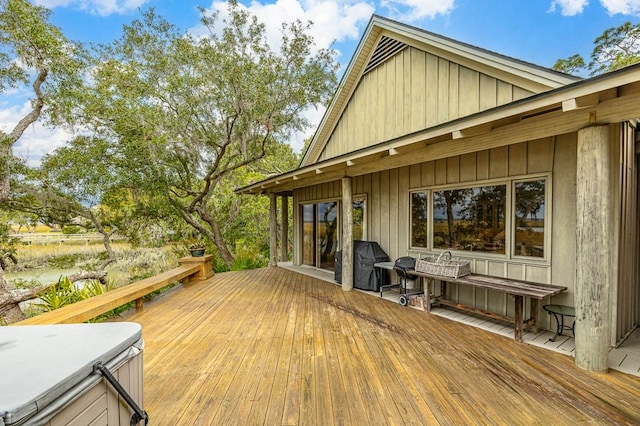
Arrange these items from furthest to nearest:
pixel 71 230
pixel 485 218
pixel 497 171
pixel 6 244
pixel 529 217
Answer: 1. pixel 71 230
2. pixel 6 244
3. pixel 485 218
4. pixel 497 171
5. pixel 529 217

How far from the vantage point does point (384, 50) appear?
6473 mm

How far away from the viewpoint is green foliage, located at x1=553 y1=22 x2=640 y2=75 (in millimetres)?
12500

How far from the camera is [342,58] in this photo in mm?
10945

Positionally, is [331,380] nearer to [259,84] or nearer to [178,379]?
[178,379]

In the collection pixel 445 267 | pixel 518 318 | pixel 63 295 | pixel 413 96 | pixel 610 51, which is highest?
pixel 610 51

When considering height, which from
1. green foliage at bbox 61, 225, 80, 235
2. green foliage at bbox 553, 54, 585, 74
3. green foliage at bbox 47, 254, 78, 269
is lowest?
green foliage at bbox 47, 254, 78, 269

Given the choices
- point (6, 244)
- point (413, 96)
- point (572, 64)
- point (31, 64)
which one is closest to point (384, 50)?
point (413, 96)

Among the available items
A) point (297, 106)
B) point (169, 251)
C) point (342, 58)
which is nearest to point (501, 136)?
point (297, 106)

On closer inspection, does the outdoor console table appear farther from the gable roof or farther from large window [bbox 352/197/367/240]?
large window [bbox 352/197/367/240]

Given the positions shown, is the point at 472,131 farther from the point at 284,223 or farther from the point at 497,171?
the point at 284,223

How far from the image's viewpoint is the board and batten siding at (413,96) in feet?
15.5

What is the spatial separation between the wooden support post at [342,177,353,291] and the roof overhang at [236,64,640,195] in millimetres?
850

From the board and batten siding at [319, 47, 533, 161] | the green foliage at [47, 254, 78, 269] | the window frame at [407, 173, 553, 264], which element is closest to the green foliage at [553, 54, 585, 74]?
the board and batten siding at [319, 47, 533, 161]

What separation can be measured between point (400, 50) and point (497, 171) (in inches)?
135
